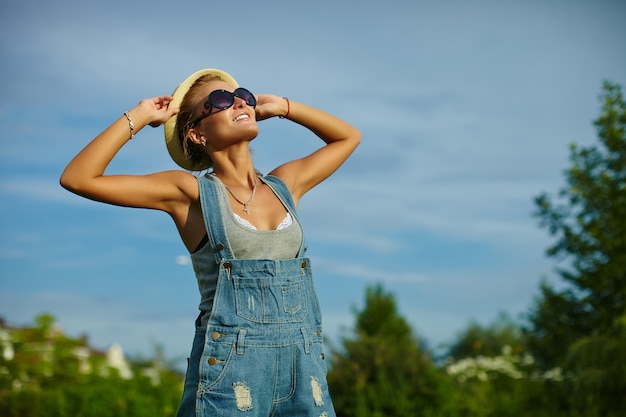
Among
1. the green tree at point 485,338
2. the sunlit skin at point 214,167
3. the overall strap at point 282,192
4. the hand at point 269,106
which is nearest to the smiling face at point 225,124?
the sunlit skin at point 214,167

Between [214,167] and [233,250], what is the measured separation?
23.1 inches

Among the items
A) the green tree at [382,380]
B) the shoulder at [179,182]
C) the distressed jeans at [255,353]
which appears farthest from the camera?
the green tree at [382,380]

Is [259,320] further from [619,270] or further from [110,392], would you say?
[619,270]

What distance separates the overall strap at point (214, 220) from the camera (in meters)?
3.14

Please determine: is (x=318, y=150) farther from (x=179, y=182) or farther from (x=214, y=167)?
(x=179, y=182)

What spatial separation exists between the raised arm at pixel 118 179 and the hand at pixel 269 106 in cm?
57

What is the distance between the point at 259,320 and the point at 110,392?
578 cm

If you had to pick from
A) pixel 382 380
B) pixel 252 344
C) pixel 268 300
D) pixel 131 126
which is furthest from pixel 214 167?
pixel 382 380

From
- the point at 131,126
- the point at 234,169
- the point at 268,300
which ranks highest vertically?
the point at 131,126

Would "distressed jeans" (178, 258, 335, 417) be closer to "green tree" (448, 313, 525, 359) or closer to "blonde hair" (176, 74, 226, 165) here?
"blonde hair" (176, 74, 226, 165)

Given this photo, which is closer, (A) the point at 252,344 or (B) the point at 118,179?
(A) the point at 252,344

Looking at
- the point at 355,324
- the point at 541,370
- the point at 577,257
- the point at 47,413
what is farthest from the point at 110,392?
the point at 577,257

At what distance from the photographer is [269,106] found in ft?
12.1

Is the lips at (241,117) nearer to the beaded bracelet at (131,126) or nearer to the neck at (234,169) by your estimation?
the neck at (234,169)
